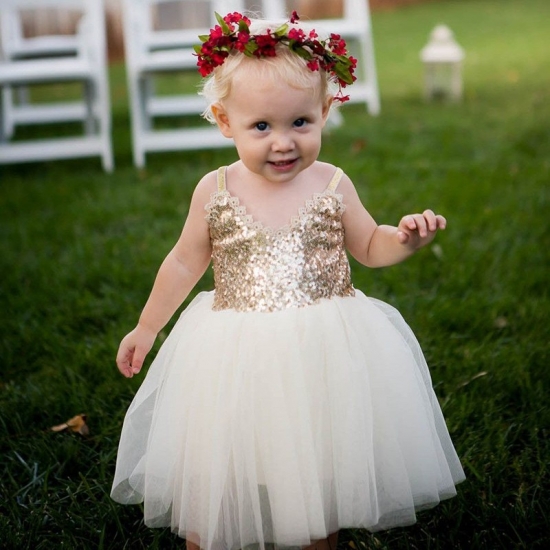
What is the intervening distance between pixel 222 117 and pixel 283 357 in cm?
50

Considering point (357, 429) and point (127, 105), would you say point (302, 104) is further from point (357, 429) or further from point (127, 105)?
point (127, 105)

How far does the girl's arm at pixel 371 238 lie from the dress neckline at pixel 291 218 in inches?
1.1

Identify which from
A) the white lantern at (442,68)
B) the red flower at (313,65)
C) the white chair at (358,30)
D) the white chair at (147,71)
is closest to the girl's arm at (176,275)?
the red flower at (313,65)

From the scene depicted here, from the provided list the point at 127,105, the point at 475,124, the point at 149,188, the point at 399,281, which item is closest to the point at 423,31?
the point at 127,105

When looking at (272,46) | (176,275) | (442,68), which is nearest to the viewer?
(272,46)

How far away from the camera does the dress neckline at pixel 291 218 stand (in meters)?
1.72

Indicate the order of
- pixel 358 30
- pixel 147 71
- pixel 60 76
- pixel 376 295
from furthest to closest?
pixel 358 30 → pixel 147 71 → pixel 60 76 → pixel 376 295

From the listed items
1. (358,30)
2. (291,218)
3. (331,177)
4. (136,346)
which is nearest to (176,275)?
(136,346)

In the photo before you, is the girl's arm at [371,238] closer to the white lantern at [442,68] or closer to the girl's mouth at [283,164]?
the girl's mouth at [283,164]

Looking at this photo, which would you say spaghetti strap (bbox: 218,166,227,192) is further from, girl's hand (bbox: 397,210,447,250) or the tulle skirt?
girl's hand (bbox: 397,210,447,250)

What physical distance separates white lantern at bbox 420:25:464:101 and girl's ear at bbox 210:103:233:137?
5.71 metres

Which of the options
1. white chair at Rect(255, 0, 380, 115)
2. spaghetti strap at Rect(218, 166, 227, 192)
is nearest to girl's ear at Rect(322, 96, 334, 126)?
spaghetti strap at Rect(218, 166, 227, 192)

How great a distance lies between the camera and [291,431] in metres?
1.61

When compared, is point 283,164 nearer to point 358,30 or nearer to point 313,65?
point 313,65
